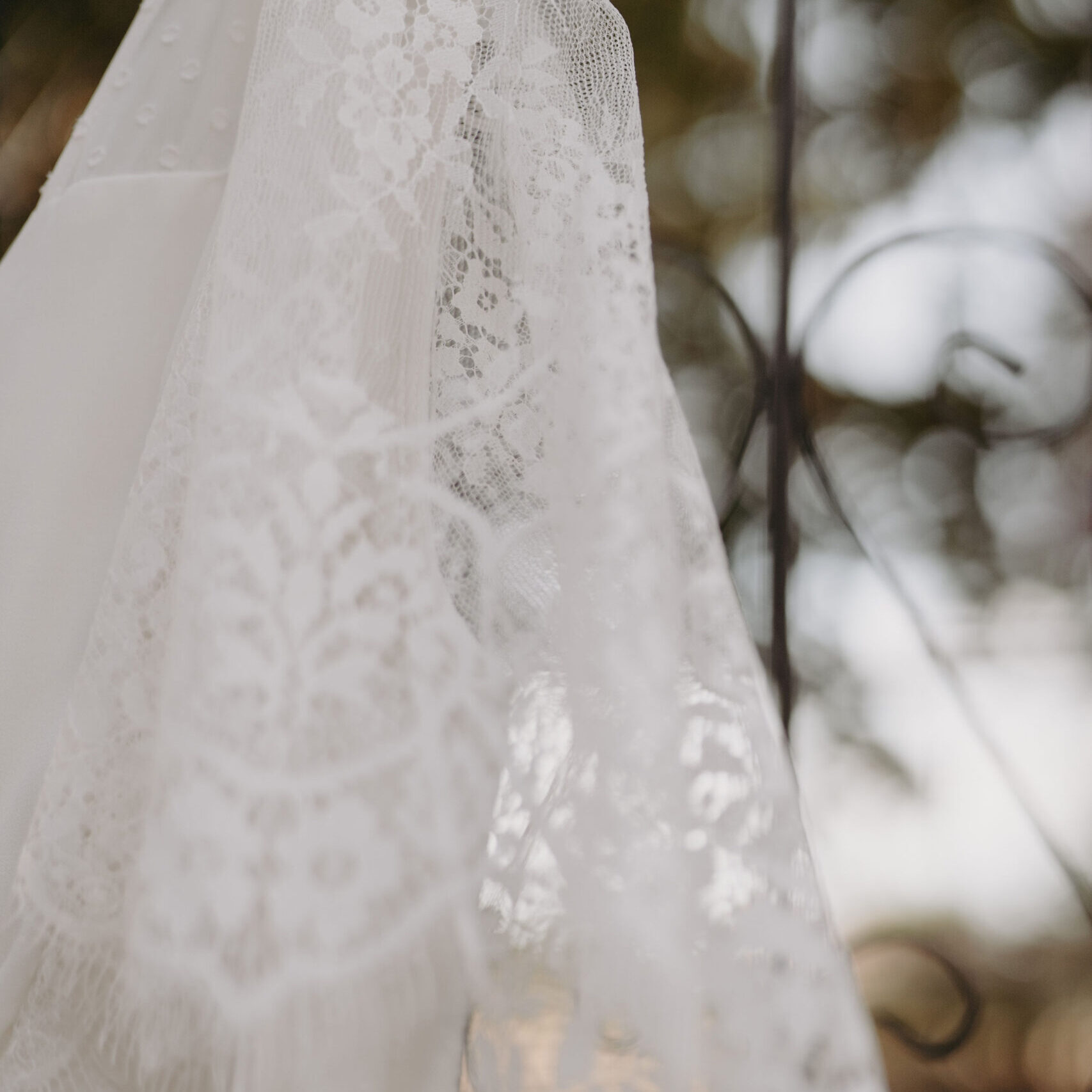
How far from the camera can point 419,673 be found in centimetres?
35

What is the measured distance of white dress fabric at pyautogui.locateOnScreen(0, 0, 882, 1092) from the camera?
1.05 ft

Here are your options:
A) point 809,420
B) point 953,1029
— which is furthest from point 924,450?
point 953,1029

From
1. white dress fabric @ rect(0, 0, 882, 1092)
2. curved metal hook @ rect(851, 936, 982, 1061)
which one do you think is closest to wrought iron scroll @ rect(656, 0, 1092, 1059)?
curved metal hook @ rect(851, 936, 982, 1061)

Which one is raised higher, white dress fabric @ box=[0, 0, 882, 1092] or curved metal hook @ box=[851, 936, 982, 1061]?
white dress fabric @ box=[0, 0, 882, 1092]

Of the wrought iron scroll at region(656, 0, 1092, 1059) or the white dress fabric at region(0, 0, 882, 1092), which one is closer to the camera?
the white dress fabric at region(0, 0, 882, 1092)

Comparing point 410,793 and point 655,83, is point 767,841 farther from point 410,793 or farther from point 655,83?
point 655,83

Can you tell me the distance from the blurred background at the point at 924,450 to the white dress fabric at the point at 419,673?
0.33m

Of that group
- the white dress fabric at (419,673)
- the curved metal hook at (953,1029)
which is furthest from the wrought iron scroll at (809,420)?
the white dress fabric at (419,673)

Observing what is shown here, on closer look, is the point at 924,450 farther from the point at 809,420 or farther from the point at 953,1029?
the point at 953,1029

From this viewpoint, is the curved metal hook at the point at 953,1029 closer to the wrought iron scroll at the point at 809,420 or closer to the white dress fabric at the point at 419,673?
the wrought iron scroll at the point at 809,420

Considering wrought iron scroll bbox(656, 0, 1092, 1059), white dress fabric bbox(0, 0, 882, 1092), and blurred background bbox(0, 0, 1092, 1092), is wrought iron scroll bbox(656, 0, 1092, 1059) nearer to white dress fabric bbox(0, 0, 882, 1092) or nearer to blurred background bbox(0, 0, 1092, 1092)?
blurred background bbox(0, 0, 1092, 1092)

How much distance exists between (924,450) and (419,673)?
1.57 ft

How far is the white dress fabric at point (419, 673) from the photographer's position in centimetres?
32

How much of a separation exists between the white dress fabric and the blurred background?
33 centimetres
